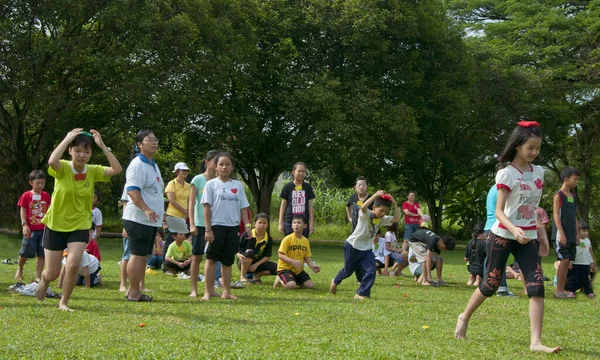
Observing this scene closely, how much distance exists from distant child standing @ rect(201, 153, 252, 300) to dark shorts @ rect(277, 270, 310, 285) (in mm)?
1965

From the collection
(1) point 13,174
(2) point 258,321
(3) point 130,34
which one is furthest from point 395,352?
(1) point 13,174

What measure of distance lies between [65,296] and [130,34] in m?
15.7

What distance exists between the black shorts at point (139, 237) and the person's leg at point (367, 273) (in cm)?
273

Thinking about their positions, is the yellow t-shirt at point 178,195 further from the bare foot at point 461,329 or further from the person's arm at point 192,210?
the bare foot at point 461,329

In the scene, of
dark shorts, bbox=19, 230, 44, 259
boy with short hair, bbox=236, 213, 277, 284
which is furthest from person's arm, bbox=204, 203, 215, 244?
boy with short hair, bbox=236, 213, 277, 284

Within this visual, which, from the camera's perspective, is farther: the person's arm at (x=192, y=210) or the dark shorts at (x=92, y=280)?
the dark shorts at (x=92, y=280)

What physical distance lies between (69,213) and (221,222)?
6.24ft

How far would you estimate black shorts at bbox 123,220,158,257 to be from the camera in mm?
7875

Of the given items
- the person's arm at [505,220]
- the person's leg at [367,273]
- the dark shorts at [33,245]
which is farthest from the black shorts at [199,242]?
the person's arm at [505,220]

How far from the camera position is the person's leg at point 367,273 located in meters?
9.05

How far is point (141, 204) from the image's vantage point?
773 centimetres

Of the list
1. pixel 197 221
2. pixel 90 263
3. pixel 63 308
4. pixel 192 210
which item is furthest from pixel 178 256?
pixel 63 308

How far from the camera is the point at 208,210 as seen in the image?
27.5ft

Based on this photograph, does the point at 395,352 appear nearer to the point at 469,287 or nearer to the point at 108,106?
the point at 469,287
